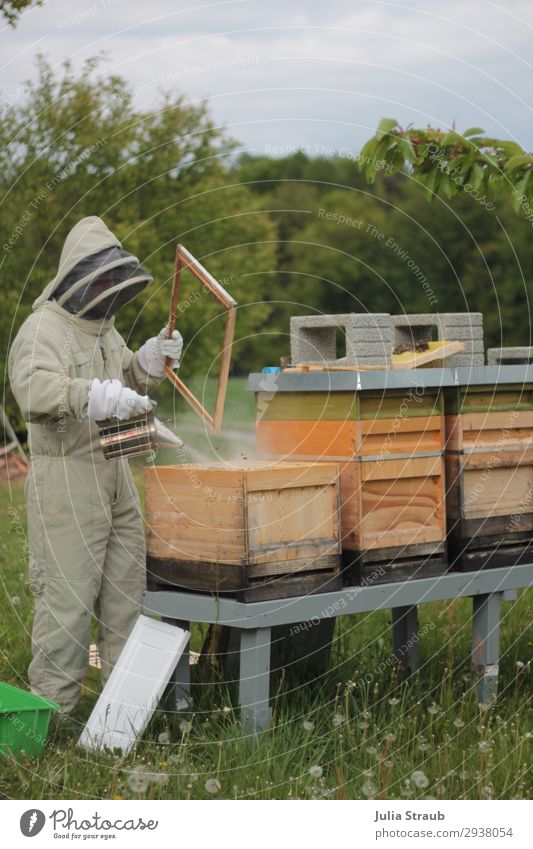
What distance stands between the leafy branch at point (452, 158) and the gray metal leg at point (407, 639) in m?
2.23

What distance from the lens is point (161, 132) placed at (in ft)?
45.3

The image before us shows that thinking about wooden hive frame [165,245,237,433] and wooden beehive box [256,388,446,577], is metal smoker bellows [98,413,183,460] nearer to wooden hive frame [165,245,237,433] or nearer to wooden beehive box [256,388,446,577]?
wooden hive frame [165,245,237,433]

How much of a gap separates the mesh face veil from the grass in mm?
729

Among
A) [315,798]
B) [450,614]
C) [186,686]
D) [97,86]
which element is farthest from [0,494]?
[315,798]

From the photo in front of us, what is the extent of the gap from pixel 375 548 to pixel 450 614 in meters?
2.21

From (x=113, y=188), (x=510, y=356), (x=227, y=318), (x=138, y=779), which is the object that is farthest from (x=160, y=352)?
(x=113, y=188)

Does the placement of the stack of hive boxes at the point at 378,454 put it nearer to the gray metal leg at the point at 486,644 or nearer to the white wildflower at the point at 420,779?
the gray metal leg at the point at 486,644

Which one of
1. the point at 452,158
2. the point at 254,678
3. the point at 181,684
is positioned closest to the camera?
the point at 254,678

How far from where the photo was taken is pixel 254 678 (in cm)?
484

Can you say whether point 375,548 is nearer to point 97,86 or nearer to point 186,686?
point 186,686

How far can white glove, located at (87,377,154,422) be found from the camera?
16.2 feet

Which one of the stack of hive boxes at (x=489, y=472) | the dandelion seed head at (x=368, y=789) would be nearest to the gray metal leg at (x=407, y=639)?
the stack of hive boxes at (x=489, y=472)

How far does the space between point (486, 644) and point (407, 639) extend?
2.15 ft

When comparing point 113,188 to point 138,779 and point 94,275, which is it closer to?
point 94,275
